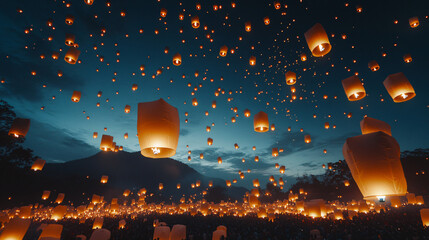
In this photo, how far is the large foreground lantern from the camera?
2379 millimetres

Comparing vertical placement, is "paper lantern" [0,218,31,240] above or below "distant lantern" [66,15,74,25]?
below

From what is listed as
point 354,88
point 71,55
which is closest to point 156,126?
point 354,88

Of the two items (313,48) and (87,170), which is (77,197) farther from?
(87,170)

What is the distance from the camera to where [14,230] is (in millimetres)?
4230

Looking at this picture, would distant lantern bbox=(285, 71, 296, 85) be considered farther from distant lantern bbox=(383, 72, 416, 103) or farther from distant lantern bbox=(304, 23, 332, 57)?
distant lantern bbox=(383, 72, 416, 103)

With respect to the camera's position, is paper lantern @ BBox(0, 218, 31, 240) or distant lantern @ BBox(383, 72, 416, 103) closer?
distant lantern @ BBox(383, 72, 416, 103)

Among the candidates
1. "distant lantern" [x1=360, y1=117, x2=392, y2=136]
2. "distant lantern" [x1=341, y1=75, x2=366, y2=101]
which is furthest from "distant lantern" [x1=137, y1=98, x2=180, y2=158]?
"distant lantern" [x1=341, y1=75, x2=366, y2=101]

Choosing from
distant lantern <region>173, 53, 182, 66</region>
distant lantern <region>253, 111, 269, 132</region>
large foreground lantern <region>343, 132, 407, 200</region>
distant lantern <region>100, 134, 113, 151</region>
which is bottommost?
large foreground lantern <region>343, 132, 407, 200</region>

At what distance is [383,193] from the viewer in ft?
7.77

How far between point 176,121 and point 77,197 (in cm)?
3992

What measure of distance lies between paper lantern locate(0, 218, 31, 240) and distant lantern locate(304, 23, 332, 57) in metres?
7.13

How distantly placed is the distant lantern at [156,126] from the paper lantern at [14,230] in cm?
412

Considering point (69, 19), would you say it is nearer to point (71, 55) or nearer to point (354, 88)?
point (71, 55)

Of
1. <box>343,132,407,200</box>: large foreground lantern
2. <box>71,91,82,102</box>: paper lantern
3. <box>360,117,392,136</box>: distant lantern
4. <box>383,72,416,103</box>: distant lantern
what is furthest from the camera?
<box>71,91,82,102</box>: paper lantern
